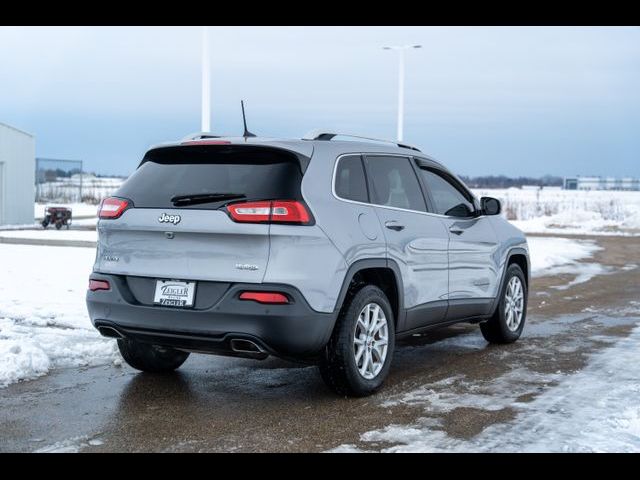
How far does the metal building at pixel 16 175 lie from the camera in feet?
106

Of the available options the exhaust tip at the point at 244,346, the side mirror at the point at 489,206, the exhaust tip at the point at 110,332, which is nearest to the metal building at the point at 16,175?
the side mirror at the point at 489,206

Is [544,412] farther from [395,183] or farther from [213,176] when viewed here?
[213,176]

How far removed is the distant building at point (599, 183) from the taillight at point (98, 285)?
127 metres

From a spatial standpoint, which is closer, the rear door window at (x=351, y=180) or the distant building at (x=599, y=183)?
the rear door window at (x=351, y=180)

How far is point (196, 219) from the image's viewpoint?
5723 mm

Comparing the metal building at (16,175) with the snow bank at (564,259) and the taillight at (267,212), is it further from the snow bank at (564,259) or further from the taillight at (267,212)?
the taillight at (267,212)

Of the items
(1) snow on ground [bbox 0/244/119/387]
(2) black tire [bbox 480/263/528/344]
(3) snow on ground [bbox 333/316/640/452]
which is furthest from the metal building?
(3) snow on ground [bbox 333/316/640/452]

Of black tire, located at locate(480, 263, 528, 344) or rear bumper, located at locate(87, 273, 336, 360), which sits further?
black tire, located at locate(480, 263, 528, 344)

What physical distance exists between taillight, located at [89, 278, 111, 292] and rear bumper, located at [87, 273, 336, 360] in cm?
20

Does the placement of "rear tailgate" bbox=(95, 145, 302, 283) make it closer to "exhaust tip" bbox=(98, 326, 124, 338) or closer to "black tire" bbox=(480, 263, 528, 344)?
"exhaust tip" bbox=(98, 326, 124, 338)

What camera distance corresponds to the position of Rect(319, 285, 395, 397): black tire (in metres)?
5.97

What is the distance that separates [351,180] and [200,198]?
1183mm

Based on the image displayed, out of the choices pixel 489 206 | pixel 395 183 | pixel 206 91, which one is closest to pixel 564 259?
pixel 206 91
